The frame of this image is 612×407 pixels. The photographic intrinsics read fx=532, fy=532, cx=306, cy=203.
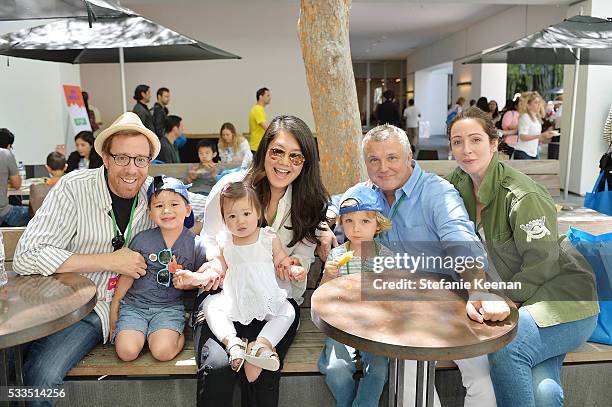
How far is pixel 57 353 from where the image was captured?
2135 mm

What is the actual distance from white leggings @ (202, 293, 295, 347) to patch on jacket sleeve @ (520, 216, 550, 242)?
1.03 metres

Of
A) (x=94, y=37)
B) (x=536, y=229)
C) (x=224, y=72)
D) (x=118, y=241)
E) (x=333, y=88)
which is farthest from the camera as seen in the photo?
(x=224, y=72)

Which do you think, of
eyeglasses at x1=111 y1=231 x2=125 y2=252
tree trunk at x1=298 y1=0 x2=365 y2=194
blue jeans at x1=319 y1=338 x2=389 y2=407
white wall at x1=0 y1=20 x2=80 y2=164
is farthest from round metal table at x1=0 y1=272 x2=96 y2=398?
white wall at x1=0 y1=20 x2=80 y2=164

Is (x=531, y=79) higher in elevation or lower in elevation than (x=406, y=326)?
higher

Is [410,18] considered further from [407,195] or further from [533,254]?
[533,254]

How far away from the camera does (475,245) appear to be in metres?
2.11

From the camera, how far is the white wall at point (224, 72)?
11.3 metres

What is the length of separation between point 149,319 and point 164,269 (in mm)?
225

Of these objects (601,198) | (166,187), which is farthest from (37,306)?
(601,198)

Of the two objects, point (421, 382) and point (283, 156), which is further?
point (283, 156)

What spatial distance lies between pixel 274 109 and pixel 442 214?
31.6 ft

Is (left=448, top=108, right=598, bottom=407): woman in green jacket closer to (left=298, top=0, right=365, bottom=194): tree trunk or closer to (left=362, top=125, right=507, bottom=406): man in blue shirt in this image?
(left=362, top=125, right=507, bottom=406): man in blue shirt

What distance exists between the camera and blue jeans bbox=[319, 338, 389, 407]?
6.73 ft

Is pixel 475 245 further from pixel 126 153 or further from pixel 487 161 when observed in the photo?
pixel 126 153
